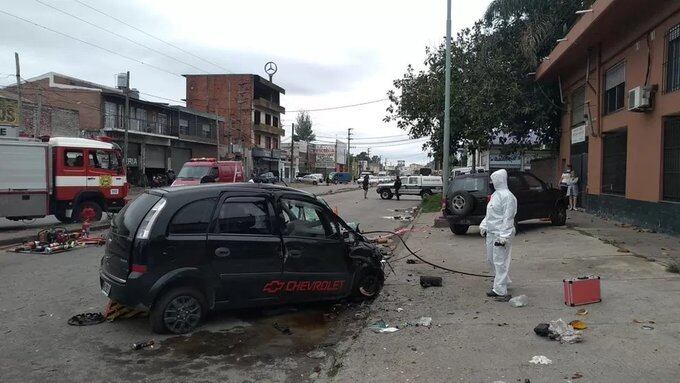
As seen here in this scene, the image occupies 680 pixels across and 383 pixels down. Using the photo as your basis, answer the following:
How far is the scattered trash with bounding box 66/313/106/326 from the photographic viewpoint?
20.4ft

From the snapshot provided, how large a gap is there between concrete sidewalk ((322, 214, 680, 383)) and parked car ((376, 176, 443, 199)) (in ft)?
89.4

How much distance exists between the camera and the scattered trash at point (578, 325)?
557 centimetres

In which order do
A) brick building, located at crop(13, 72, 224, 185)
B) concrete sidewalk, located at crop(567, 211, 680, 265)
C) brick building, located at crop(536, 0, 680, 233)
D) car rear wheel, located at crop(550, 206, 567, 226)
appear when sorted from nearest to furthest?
concrete sidewalk, located at crop(567, 211, 680, 265) < brick building, located at crop(536, 0, 680, 233) < car rear wheel, located at crop(550, 206, 567, 226) < brick building, located at crop(13, 72, 224, 185)

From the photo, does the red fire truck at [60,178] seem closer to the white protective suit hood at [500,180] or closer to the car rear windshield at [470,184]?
the car rear windshield at [470,184]

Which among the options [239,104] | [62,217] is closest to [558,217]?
[62,217]

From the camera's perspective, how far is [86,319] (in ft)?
20.8

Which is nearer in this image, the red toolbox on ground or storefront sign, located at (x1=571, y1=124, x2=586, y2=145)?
the red toolbox on ground

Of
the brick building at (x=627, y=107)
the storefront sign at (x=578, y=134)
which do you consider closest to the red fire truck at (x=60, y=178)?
the brick building at (x=627, y=107)

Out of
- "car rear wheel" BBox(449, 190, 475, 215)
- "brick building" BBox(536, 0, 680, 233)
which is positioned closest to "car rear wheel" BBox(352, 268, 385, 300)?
"car rear wheel" BBox(449, 190, 475, 215)

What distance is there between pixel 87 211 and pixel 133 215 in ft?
36.0

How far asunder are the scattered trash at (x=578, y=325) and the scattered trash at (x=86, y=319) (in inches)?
211

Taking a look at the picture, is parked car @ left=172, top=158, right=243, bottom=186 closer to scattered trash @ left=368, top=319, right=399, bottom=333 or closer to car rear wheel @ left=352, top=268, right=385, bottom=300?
car rear wheel @ left=352, top=268, right=385, bottom=300

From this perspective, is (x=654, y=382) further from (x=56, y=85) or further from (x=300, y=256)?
(x=56, y=85)

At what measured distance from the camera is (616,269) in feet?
27.6
